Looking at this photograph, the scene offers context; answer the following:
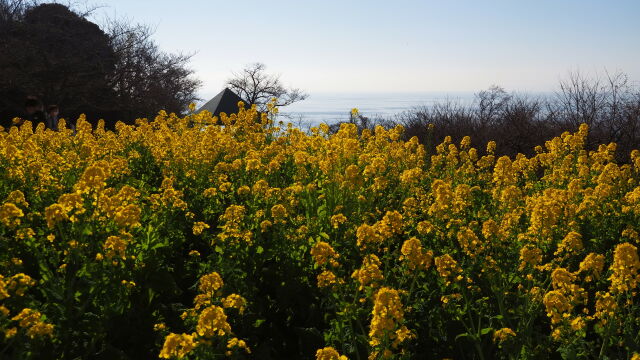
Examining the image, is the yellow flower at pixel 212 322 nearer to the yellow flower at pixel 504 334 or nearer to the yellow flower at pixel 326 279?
the yellow flower at pixel 326 279

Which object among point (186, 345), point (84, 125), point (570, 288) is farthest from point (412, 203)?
point (84, 125)

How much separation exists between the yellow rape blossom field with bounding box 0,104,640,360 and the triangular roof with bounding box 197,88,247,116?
22.4 meters

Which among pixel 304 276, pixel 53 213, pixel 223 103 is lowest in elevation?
pixel 304 276

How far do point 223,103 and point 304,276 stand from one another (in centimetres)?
2541

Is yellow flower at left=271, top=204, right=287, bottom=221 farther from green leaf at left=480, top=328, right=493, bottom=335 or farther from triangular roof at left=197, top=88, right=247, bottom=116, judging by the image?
triangular roof at left=197, top=88, right=247, bottom=116

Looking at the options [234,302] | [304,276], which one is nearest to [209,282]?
[234,302]

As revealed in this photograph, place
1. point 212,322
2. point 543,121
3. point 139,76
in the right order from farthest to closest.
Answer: point 139,76, point 543,121, point 212,322

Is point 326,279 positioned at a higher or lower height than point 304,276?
higher

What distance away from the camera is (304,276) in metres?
4.51

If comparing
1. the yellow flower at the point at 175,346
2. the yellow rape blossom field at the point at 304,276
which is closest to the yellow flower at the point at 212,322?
the yellow rape blossom field at the point at 304,276

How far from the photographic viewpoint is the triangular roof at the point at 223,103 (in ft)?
94.3

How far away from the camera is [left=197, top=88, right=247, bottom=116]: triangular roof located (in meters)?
28.7

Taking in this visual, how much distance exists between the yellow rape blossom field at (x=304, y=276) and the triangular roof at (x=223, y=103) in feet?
73.4

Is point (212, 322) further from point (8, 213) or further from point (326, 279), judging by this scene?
point (8, 213)
